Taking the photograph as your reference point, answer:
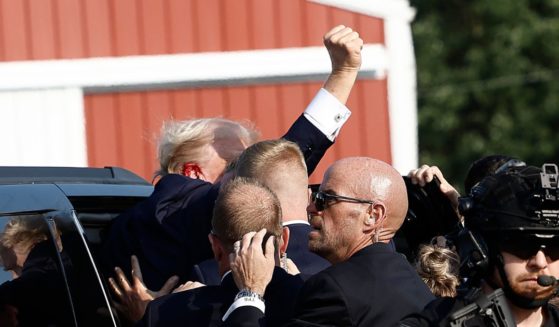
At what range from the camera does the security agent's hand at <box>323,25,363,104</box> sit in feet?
15.7

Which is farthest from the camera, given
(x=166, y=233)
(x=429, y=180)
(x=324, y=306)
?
(x=429, y=180)

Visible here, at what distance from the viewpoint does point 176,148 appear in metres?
4.85

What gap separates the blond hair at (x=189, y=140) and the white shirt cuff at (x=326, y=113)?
0.99 feet

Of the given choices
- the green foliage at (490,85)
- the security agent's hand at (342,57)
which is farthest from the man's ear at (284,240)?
the green foliage at (490,85)

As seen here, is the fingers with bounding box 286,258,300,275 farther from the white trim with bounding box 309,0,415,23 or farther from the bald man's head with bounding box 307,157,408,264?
the white trim with bounding box 309,0,415,23

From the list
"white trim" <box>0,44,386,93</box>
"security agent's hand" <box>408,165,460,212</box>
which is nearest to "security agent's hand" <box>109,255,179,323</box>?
"security agent's hand" <box>408,165,460,212</box>

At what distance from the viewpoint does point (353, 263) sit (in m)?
3.82

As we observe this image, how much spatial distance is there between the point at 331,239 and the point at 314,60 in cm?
772

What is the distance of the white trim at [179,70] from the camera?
10.9m

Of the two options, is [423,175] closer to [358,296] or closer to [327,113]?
[327,113]

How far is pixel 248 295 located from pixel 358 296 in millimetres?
321

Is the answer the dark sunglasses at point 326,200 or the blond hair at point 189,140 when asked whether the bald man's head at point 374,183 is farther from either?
the blond hair at point 189,140

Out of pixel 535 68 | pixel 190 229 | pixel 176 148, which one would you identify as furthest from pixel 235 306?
pixel 535 68

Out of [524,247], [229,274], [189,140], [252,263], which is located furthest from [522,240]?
[189,140]
